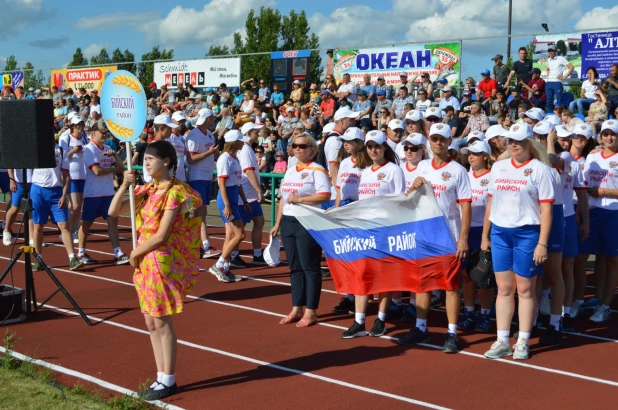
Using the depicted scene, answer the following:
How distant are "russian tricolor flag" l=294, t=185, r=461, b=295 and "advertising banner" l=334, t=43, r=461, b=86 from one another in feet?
45.4

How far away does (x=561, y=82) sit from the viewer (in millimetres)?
17719

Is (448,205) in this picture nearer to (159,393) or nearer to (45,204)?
(159,393)

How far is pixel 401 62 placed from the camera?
22047 mm

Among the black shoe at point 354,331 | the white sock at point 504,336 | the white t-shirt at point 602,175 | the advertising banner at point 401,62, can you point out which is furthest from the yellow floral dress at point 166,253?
the advertising banner at point 401,62

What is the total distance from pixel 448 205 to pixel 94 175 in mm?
5964

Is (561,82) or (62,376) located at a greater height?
(561,82)

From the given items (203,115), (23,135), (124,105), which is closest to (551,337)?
(124,105)

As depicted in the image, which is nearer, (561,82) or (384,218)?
(384,218)

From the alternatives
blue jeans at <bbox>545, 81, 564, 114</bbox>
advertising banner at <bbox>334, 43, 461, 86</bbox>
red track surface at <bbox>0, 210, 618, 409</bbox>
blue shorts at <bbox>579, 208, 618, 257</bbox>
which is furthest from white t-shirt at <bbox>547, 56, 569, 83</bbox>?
red track surface at <bbox>0, 210, 618, 409</bbox>

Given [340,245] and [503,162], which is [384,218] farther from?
[503,162]

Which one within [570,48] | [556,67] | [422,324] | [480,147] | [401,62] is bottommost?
[422,324]

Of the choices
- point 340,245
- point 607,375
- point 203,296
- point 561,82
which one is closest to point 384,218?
point 340,245

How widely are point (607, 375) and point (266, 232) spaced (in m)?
9.57

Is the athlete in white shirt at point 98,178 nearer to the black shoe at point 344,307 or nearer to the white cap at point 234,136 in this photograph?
the white cap at point 234,136
